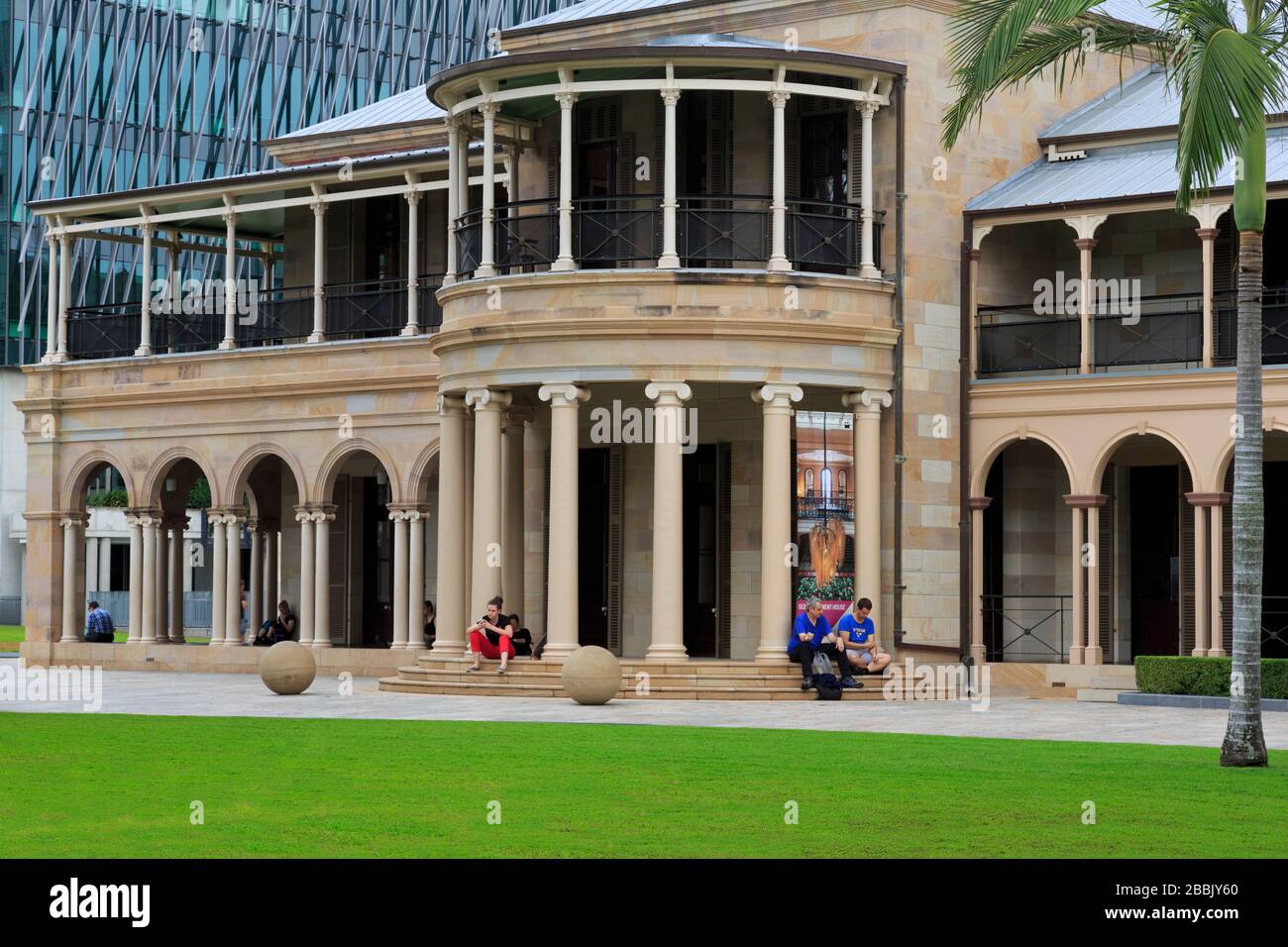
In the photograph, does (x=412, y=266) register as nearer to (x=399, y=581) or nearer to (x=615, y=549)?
(x=399, y=581)

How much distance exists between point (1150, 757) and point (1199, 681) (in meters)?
9.31

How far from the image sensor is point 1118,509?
1380 inches

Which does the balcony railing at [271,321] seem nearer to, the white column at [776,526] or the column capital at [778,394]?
the column capital at [778,394]

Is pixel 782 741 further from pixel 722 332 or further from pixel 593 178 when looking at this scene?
pixel 593 178

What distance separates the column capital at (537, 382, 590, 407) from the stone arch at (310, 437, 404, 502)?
7.62 metres

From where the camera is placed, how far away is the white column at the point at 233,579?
1585 inches

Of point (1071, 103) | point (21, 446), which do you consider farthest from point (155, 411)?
point (21, 446)

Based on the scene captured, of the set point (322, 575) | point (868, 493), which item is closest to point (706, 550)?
point (868, 493)

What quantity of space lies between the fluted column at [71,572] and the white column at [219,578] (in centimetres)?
330

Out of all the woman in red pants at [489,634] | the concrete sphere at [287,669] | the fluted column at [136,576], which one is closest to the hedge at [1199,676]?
the woman in red pants at [489,634]

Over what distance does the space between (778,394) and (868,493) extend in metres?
2.18

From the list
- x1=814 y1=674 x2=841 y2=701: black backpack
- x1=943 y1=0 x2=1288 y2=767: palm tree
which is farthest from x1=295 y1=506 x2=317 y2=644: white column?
x1=943 y1=0 x2=1288 y2=767: palm tree

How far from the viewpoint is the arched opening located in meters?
35.0

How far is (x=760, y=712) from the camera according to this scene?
27.4 m
